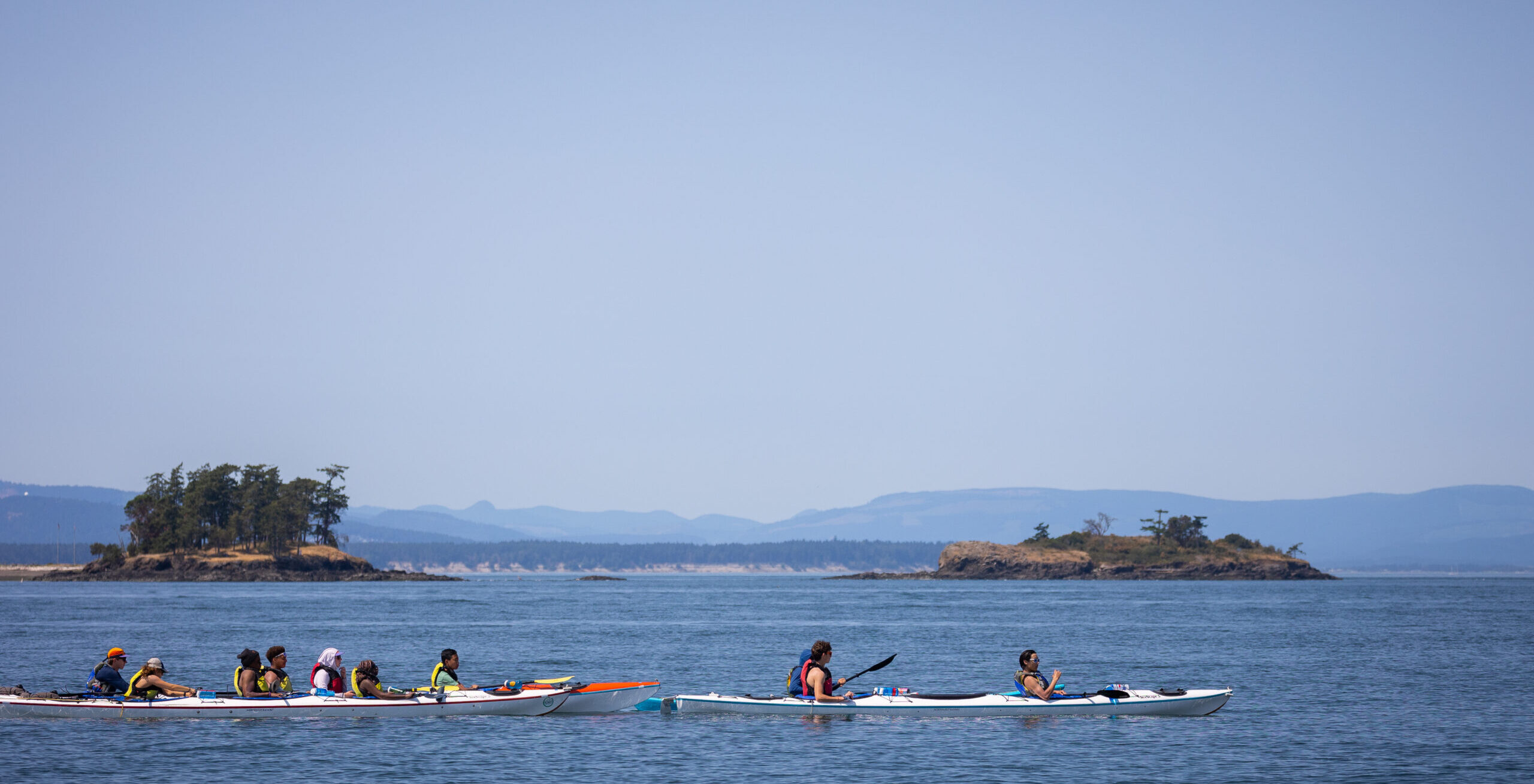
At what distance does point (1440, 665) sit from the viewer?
49.9 metres

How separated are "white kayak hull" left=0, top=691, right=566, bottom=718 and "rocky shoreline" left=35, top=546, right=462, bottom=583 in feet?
449

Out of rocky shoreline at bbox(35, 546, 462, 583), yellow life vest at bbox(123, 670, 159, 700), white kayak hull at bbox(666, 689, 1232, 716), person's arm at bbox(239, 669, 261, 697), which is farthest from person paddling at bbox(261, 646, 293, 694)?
rocky shoreline at bbox(35, 546, 462, 583)

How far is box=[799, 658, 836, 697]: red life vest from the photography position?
3203 centimetres

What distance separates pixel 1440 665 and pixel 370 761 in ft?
134

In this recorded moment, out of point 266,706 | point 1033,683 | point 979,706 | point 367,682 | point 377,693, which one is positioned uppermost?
point 1033,683

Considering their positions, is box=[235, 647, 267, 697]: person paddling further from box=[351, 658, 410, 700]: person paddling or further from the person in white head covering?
box=[351, 658, 410, 700]: person paddling

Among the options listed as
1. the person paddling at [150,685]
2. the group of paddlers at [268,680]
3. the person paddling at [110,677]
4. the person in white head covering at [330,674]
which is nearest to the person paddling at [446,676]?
the group of paddlers at [268,680]

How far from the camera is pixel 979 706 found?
107 feet

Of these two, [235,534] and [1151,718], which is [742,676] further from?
[235,534]

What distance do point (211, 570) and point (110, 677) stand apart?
473 ft

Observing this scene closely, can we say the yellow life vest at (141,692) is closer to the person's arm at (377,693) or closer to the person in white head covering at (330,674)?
the person in white head covering at (330,674)

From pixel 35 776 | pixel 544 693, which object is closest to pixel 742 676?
pixel 544 693

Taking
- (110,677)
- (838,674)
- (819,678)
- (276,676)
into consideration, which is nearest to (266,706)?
Result: (276,676)

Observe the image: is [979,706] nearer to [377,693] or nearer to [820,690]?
[820,690]
